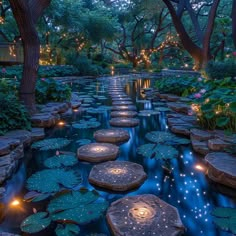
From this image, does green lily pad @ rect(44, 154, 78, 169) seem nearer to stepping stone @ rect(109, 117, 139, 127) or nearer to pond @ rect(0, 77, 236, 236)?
pond @ rect(0, 77, 236, 236)

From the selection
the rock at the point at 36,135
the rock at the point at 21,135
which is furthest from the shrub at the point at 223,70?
the rock at the point at 21,135

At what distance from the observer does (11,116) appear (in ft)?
10.9

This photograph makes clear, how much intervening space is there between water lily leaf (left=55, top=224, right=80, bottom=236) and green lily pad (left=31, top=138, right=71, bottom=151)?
4.98 feet

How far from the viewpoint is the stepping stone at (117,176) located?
6.45 ft

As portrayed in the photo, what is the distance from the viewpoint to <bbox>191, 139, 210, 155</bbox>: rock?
272 centimetres

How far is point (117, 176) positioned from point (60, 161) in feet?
2.45

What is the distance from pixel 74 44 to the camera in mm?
16938

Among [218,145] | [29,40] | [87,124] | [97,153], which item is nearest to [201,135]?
[218,145]

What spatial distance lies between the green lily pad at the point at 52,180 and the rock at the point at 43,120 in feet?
5.16

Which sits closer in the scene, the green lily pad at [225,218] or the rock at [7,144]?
the green lily pad at [225,218]

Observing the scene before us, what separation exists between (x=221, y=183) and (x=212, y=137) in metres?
0.99

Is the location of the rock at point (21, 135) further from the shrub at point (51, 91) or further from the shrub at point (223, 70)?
the shrub at point (223, 70)

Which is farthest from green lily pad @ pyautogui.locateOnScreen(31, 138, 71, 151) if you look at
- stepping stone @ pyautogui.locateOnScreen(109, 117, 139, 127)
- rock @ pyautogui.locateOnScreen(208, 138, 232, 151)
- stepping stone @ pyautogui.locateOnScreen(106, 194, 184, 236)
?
rock @ pyautogui.locateOnScreen(208, 138, 232, 151)

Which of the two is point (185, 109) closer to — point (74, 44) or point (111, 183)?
point (111, 183)
